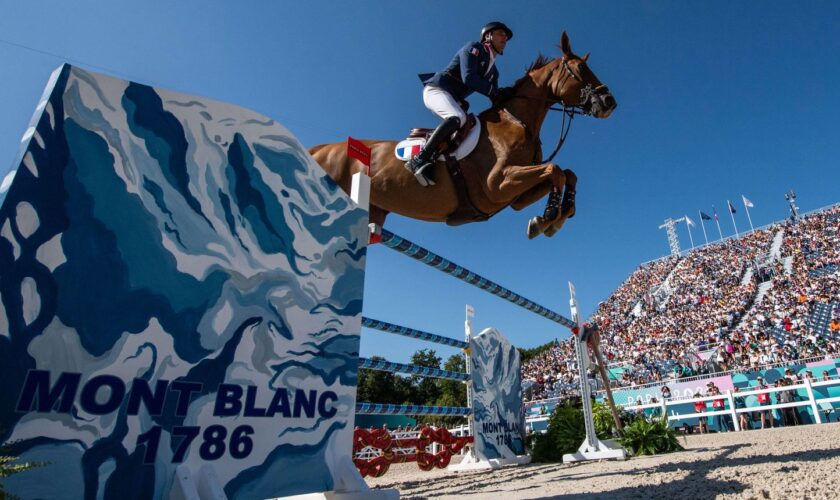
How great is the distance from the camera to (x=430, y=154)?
263 centimetres

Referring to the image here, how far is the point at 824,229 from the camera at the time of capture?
74.9 feet

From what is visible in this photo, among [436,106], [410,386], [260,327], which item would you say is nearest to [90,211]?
[260,327]

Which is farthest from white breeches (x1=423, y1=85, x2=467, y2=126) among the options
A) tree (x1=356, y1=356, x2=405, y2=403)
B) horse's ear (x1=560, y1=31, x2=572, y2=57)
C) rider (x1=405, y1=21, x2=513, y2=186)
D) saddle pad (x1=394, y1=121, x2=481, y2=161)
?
tree (x1=356, y1=356, x2=405, y2=403)

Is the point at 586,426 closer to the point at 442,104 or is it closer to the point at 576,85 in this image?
the point at 576,85

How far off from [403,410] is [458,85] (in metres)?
2.68

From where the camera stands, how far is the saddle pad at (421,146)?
274cm

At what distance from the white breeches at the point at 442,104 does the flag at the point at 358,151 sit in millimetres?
638

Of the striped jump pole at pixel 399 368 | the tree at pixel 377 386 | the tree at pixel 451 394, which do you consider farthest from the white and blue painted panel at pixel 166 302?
the tree at pixel 451 394

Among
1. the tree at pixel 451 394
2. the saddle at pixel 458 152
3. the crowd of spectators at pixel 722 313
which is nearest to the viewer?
the saddle at pixel 458 152

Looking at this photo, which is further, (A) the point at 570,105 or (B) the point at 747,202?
(B) the point at 747,202

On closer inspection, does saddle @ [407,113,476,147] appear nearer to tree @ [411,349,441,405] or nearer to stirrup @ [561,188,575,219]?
stirrup @ [561,188,575,219]

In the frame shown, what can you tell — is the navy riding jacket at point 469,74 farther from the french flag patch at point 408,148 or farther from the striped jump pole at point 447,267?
the striped jump pole at point 447,267

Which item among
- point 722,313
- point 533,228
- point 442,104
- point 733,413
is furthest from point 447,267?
point 722,313

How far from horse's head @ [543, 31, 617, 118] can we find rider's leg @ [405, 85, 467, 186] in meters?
0.69
